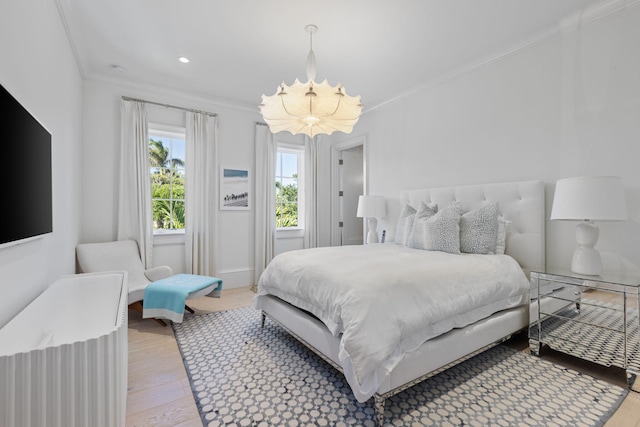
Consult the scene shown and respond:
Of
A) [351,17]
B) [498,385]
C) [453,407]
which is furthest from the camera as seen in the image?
[351,17]

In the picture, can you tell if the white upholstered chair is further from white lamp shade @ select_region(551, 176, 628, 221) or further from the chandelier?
white lamp shade @ select_region(551, 176, 628, 221)

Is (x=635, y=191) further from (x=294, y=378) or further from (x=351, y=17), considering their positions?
(x=294, y=378)

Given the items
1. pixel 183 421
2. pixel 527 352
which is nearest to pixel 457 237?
pixel 527 352

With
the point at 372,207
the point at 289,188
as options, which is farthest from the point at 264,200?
the point at 372,207

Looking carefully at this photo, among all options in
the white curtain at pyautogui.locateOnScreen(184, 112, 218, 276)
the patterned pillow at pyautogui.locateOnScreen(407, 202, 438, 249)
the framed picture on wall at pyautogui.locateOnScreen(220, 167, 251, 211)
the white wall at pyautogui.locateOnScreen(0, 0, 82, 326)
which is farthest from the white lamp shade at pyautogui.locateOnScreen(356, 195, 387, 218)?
the white wall at pyautogui.locateOnScreen(0, 0, 82, 326)

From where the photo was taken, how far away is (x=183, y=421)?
62.3 inches

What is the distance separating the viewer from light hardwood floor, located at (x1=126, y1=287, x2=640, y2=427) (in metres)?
1.59

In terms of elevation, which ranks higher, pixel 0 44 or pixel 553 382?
pixel 0 44

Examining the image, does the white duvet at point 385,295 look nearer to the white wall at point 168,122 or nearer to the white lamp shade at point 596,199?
the white lamp shade at point 596,199

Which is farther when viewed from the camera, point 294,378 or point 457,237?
point 457,237

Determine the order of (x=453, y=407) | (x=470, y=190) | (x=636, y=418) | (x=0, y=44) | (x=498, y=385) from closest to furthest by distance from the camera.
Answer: (x=0, y=44) → (x=636, y=418) → (x=453, y=407) → (x=498, y=385) → (x=470, y=190)

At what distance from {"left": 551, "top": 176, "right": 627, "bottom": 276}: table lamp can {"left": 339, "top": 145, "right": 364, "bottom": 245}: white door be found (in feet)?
11.4

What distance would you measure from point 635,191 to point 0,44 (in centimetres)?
392

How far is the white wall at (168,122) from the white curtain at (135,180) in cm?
10
